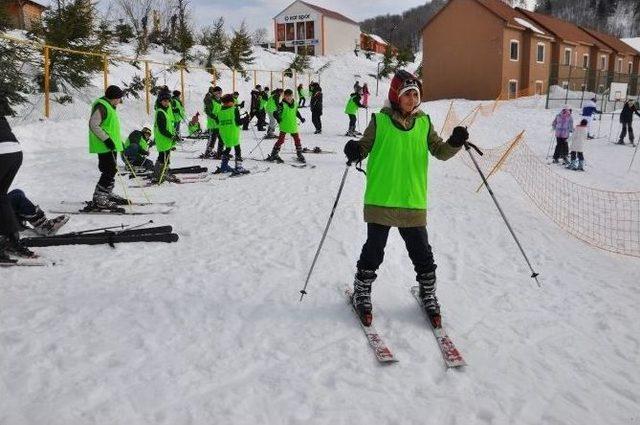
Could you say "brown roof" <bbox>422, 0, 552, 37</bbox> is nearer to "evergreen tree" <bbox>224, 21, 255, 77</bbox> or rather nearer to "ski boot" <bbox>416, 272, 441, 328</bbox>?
"evergreen tree" <bbox>224, 21, 255, 77</bbox>

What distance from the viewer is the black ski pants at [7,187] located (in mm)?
4309

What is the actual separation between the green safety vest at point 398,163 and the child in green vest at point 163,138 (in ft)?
20.3

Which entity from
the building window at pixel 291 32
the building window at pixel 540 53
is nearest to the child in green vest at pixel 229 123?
the building window at pixel 540 53

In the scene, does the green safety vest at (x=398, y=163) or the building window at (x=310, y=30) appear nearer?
the green safety vest at (x=398, y=163)

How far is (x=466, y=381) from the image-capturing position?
2.83 meters

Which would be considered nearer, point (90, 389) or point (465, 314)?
point (90, 389)

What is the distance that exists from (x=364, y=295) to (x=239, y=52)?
1302 inches

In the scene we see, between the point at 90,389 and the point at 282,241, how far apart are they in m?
3.03

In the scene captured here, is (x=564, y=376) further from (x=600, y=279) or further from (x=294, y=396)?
(x=600, y=279)

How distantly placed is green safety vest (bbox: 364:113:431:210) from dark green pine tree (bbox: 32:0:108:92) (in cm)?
1496

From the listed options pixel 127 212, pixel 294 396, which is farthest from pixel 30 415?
pixel 127 212

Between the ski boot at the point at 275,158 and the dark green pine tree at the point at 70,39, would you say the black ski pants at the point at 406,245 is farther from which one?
the dark green pine tree at the point at 70,39

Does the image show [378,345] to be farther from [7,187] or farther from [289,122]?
[289,122]

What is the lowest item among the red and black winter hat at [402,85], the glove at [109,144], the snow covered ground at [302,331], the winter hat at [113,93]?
the snow covered ground at [302,331]
